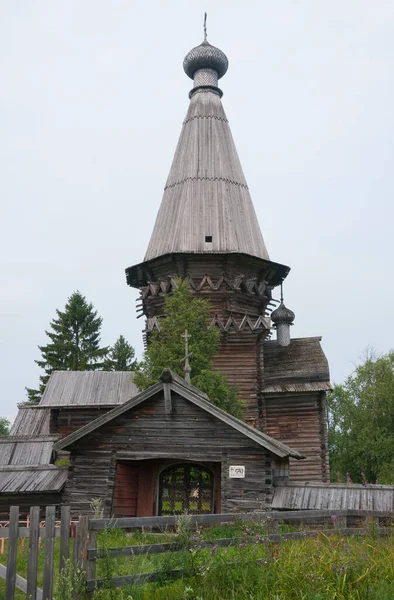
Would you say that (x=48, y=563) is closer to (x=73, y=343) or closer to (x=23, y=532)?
(x=23, y=532)

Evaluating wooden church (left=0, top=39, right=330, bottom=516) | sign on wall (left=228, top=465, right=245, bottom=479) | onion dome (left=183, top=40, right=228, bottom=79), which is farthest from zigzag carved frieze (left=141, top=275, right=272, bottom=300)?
onion dome (left=183, top=40, right=228, bottom=79)

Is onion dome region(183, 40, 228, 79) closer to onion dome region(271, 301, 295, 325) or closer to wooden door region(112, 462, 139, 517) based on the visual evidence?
onion dome region(271, 301, 295, 325)

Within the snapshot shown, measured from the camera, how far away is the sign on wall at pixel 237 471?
14.5 metres

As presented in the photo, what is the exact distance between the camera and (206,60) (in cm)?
3506

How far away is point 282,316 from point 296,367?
11.8 ft

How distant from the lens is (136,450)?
14750mm

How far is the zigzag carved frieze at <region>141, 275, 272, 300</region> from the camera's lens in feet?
85.9

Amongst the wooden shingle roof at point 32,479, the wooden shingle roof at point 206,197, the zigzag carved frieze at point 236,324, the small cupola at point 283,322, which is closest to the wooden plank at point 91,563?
the wooden shingle roof at point 32,479

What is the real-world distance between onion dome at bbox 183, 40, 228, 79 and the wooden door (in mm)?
26970

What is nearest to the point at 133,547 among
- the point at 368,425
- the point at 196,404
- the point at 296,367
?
the point at 196,404

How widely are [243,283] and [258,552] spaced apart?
20.5 meters

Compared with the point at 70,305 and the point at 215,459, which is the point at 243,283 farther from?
the point at 70,305

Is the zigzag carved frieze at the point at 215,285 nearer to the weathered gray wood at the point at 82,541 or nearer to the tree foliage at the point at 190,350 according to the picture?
the tree foliage at the point at 190,350

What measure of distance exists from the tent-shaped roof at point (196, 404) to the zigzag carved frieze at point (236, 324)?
412 inches
